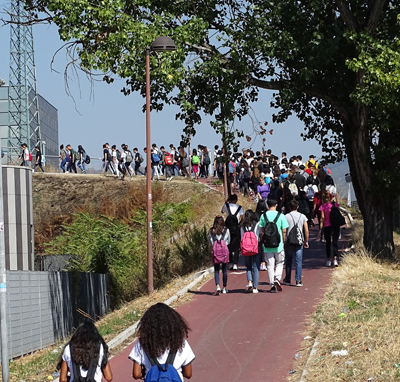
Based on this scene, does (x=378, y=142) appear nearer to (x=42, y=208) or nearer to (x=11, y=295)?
(x=11, y=295)

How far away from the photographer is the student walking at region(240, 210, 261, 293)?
1494 cm

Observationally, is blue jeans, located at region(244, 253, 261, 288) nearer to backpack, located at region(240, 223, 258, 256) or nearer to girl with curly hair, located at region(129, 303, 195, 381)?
backpack, located at region(240, 223, 258, 256)

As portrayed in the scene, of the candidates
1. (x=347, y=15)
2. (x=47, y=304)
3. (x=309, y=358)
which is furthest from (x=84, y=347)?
(x=347, y=15)

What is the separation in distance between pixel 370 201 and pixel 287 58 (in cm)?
414

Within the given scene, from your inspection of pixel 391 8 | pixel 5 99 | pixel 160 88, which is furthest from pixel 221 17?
pixel 5 99

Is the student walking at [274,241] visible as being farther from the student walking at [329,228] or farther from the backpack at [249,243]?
the student walking at [329,228]

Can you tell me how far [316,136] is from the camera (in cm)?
2191

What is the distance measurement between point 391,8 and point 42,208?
22.2 metres

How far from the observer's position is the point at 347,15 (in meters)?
18.6

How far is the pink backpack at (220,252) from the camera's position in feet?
49.9

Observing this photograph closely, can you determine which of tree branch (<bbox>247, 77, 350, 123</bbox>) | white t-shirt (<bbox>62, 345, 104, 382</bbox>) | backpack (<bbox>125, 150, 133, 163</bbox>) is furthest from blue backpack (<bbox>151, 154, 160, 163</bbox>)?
white t-shirt (<bbox>62, 345, 104, 382</bbox>)

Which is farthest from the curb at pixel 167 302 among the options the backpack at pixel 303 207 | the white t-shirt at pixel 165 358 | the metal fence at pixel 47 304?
the backpack at pixel 303 207

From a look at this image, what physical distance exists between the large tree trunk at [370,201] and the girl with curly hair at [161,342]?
13.6 m

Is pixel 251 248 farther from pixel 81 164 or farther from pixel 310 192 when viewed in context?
pixel 81 164
